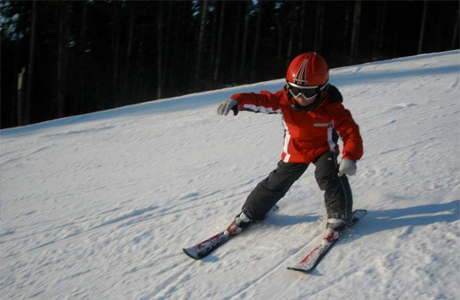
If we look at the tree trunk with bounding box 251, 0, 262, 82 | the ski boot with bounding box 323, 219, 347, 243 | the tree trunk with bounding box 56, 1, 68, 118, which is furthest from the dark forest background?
the ski boot with bounding box 323, 219, 347, 243

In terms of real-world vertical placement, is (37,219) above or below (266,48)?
below

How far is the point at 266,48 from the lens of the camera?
26547mm

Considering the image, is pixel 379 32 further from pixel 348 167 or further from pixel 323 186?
pixel 348 167

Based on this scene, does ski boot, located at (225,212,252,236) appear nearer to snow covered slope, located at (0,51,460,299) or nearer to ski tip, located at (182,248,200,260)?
snow covered slope, located at (0,51,460,299)

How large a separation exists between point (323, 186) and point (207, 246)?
0.99 meters

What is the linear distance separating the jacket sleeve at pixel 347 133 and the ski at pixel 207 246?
1.16 metres

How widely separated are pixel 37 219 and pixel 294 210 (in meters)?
2.67

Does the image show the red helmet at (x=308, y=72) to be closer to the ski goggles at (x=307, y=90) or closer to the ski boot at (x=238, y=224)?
the ski goggles at (x=307, y=90)

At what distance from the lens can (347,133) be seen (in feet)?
8.94

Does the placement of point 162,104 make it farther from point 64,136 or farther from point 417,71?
point 417,71

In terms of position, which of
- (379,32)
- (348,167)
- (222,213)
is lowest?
(222,213)

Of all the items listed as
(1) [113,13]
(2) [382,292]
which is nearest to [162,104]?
(2) [382,292]

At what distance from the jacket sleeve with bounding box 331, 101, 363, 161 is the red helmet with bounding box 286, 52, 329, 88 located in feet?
0.77

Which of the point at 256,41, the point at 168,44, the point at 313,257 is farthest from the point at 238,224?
the point at 168,44
